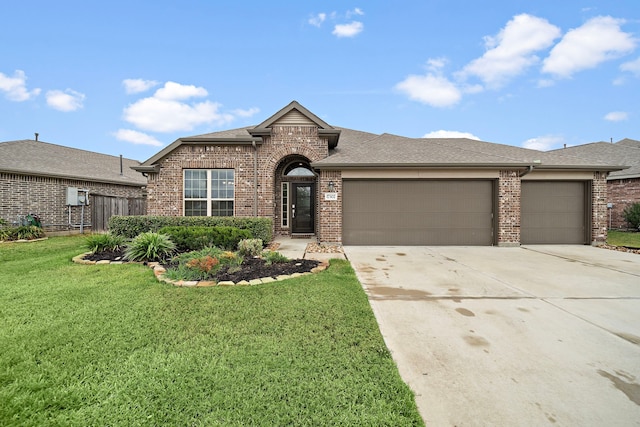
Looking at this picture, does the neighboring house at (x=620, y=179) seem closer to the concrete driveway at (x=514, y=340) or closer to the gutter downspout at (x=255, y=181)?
the concrete driveway at (x=514, y=340)

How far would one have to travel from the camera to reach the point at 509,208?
9.23m

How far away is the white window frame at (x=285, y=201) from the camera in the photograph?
11.4m

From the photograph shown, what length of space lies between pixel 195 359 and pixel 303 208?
9.27m

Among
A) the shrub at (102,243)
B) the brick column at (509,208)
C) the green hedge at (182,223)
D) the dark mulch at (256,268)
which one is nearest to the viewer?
the dark mulch at (256,268)

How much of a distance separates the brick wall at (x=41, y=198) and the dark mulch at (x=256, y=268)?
813 centimetres

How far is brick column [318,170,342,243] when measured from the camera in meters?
9.25

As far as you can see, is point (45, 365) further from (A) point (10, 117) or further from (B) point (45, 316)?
(A) point (10, 117)

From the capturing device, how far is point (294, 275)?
17.0 feet

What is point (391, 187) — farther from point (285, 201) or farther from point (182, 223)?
point (182, 223)

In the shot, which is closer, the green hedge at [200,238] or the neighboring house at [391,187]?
the green hedge at [200,238]

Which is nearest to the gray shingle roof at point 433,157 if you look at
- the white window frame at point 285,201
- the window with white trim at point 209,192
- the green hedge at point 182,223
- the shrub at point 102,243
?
the white window frame at point 285,201

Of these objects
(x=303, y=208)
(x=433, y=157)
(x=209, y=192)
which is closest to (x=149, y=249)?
(x=209, y=192)

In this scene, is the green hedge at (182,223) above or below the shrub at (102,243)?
above

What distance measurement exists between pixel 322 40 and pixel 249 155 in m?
7.16
